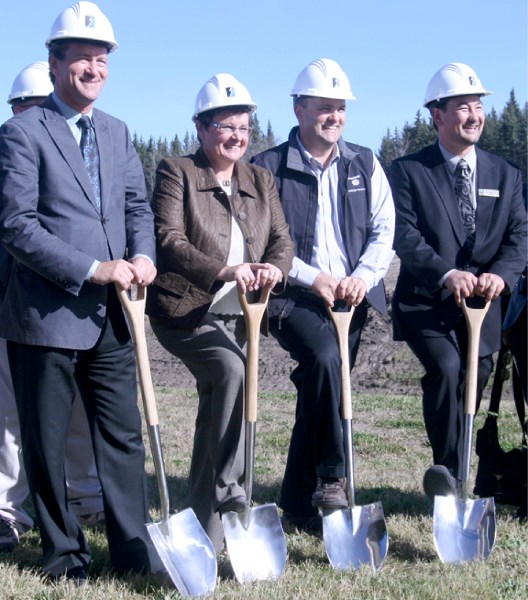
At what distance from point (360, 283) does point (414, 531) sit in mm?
1512

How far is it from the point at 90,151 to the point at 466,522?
2788 mm

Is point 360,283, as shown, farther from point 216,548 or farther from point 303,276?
point 216,548

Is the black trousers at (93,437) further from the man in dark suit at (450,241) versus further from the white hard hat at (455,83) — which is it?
the white hard hat at (455,83)

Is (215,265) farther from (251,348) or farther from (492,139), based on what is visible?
(492,139)

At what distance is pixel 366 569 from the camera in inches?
189

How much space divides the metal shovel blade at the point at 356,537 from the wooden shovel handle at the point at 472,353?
816 mm

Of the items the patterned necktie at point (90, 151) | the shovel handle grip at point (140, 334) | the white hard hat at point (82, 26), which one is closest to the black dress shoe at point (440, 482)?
the shovel handle grip at point (140, 334)

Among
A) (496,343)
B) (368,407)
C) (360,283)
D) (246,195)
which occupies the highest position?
(246,195)

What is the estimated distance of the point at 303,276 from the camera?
542cm

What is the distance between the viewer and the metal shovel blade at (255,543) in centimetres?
475

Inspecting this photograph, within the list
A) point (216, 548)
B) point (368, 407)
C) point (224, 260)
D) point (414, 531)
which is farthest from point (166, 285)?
point (368, 407)

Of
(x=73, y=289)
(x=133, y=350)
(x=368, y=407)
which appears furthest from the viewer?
(x=368, y=407)

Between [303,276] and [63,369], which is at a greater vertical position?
[303,276]

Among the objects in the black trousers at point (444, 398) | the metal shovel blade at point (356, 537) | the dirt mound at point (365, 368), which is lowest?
the dirt mound at point (365, 368)
